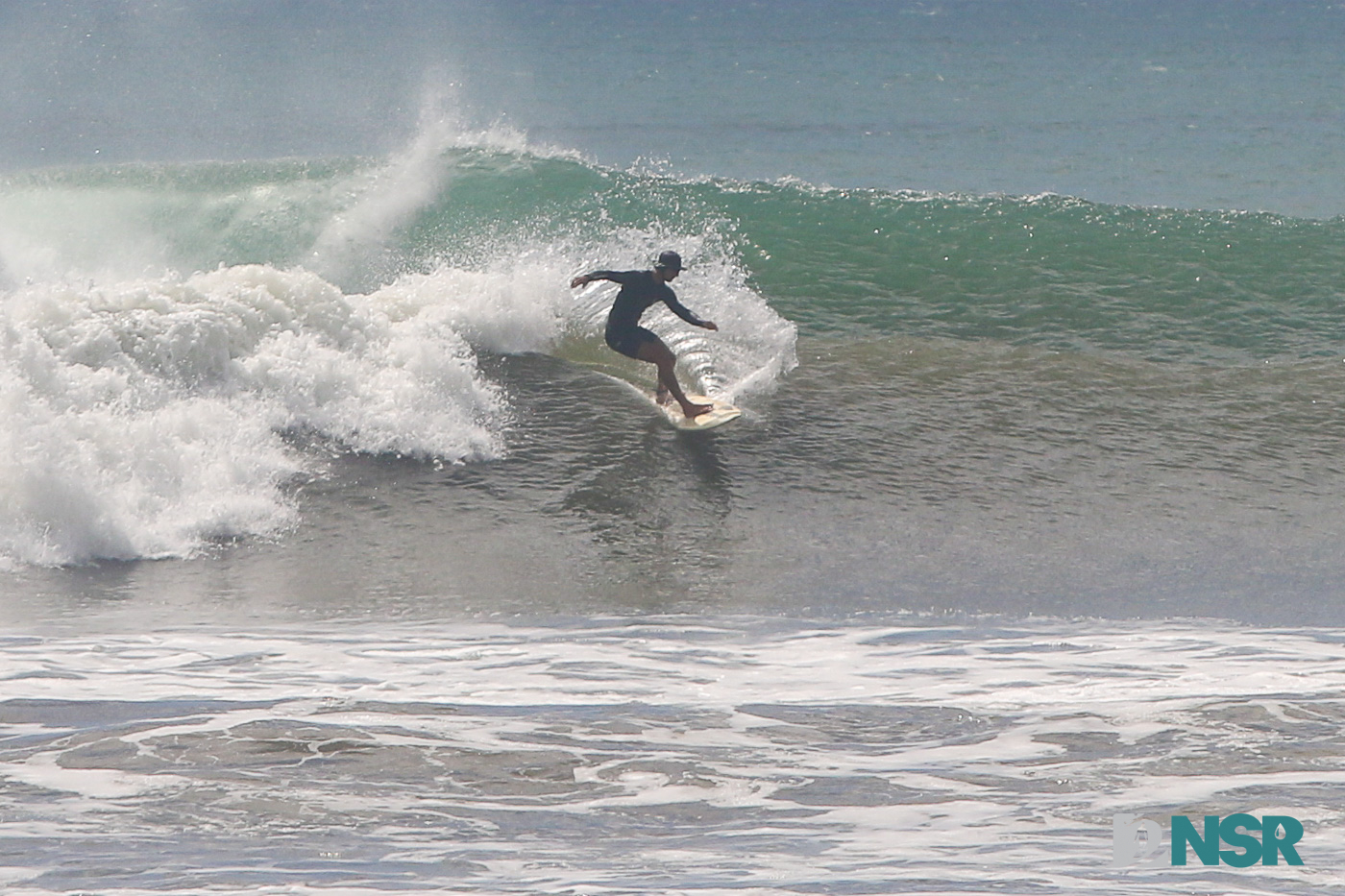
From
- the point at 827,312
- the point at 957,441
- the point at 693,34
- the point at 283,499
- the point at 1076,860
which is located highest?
the point at 693,34

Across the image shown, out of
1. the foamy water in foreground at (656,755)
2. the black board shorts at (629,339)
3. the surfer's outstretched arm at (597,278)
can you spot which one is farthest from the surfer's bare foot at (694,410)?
the foamy water in foreground at (656,755)

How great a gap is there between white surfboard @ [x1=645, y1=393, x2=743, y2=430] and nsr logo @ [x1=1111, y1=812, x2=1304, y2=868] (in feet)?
18.2

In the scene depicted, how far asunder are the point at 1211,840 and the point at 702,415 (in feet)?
19.4

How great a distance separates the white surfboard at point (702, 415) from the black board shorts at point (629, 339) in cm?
46

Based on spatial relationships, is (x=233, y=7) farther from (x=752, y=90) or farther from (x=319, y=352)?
(x=319, y=352)

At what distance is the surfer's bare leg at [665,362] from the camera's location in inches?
418

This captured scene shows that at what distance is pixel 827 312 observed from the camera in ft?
45.1

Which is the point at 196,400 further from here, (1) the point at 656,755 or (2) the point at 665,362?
(1) the point at 656,755

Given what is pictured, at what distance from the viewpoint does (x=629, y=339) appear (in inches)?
423

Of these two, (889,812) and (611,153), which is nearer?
(889,812)

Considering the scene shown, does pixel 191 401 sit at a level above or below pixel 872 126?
below

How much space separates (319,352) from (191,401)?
111 centimetres

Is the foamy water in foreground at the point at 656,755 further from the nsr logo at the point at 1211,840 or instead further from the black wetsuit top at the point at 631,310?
the black wetsuit top at the point at 631,310

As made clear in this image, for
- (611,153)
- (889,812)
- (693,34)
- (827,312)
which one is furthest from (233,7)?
(889,812)
